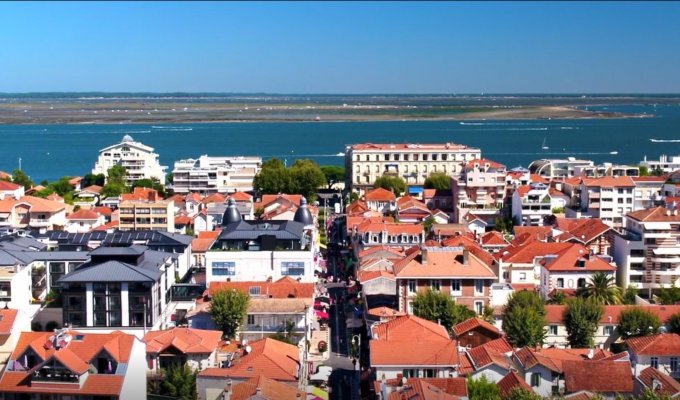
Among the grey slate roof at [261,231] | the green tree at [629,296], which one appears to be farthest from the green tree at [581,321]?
the grey slate roof at [261,231]

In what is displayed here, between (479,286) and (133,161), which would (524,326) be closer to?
(479,286)

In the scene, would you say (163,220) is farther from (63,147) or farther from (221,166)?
(63,147)

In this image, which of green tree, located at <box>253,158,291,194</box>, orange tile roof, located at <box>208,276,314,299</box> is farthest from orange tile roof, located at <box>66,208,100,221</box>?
orange tile roof, located at <box>208,276,314,299</box>

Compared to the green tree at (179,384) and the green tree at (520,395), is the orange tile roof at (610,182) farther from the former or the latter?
the green tree at (179,384)

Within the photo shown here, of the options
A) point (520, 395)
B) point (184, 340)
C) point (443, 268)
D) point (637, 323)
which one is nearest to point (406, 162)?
point (443, 268)

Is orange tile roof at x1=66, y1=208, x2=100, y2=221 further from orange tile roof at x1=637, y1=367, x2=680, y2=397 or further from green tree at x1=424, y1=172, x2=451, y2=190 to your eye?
orange tile roof at x1=637, y1=367, x2=680, y2=397

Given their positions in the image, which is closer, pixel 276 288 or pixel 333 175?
pixel 276 288
